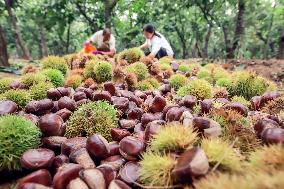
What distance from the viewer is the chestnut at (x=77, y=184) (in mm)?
1550

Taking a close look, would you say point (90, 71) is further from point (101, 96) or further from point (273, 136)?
point (273, 136)

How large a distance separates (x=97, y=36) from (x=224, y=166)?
22.0ft

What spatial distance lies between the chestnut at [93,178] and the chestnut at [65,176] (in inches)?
1.7

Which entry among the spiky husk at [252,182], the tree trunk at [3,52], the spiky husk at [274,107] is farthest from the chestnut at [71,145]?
the tree trunk at [3,52]

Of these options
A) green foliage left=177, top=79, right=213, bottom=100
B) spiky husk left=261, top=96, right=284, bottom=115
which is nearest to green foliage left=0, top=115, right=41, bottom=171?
green foliage left=177, top=79, right=213, bottom=100

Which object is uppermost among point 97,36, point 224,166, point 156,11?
point 156,11

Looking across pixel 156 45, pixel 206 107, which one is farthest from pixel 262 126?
pixel 156 45

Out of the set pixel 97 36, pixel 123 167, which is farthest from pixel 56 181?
pixel 97 36

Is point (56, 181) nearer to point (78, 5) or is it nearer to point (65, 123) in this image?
point (65, 123)

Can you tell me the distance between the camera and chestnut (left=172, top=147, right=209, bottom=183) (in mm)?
1296

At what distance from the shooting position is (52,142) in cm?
207

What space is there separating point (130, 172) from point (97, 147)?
28 centimetres

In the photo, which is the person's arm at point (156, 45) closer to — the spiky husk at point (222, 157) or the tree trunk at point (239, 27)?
the tree trunk at point (239, 27)

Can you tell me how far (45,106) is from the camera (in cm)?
248
